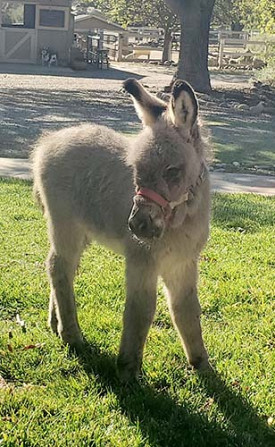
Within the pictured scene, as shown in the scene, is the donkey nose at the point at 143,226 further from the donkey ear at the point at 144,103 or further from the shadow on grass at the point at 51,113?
the shadow on grass at the point at 51,113

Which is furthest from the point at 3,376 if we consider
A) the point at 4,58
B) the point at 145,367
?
the point at 4,58

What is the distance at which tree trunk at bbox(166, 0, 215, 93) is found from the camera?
23.9 meters

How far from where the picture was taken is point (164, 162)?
11.0 ft

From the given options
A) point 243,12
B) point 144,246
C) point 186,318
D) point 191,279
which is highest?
point 243,12

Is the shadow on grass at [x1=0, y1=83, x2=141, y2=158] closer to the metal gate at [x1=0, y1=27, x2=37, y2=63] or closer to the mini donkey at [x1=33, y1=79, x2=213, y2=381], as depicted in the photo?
→ the mini donkey at [x1=33, y1=79, x2=213, y2=381]

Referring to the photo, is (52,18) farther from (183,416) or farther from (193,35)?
(183,416)

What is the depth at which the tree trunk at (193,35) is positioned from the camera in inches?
942

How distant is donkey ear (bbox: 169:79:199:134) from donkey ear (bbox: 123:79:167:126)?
15 cm

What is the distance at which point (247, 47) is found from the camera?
1843 inches

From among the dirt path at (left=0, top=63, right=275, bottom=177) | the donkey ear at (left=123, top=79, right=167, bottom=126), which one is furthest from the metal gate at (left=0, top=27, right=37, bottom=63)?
the donkey ear at (left=123, top=79, right=167, bottom=126)

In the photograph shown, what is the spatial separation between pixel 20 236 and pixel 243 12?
40.5 m

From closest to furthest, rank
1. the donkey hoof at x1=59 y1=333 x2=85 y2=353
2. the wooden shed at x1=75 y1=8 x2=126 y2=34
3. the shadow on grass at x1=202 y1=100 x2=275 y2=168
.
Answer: the donkey hoof at x1=59 y1=333 x2=85 y2=353 < the shadow on grass at x1=202 y1=100 x2=275 y2=168 < the wooden shed at x1=75 y1=8 x2=126 y2=34

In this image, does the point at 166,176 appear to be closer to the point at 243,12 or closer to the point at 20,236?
the point at 20,236

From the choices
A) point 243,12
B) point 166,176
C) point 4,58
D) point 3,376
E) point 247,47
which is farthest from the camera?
point 247,47
